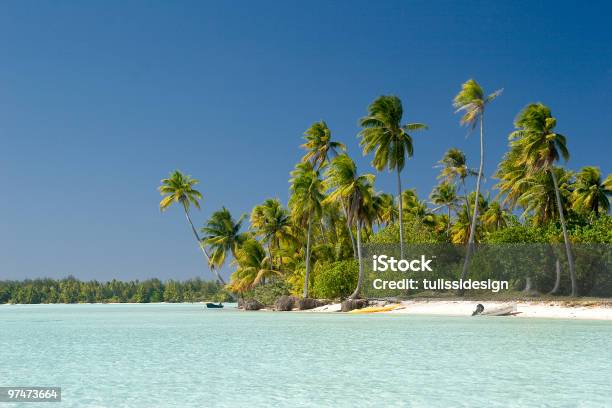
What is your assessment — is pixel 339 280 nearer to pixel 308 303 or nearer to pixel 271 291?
pixel 308 303

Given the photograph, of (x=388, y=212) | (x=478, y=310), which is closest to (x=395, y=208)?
(x=388, y=212)

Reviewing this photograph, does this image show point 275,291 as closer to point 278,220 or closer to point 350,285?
point 278,220

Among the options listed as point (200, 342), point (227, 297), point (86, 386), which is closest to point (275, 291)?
point (200, 342)

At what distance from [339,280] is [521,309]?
50.2 ft

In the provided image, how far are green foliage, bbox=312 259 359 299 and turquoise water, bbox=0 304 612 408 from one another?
2520 centimetres

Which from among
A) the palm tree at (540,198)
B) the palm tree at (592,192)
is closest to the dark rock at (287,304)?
the palm tree at (540,198)

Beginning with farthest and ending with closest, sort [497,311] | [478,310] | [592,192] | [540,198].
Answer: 1. [592,192]
2. [540,198]
3. [478,310]
4. [497,311]

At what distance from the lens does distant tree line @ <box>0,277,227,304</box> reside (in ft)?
399

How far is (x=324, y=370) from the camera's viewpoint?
1146 centimetres

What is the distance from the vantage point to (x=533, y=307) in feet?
104

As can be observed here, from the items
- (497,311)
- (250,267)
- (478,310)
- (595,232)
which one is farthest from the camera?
(250,267)

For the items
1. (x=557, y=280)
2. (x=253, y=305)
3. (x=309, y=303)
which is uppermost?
(x=557, y=280)

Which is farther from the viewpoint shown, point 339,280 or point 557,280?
point 339,280

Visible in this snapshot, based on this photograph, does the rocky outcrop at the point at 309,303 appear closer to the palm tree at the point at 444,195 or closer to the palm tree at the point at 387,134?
the palm tree at the point at 387,134
